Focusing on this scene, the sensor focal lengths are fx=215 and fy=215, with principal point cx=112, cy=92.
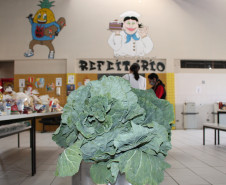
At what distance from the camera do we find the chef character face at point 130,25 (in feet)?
24.5

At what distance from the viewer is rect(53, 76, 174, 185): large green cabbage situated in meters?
0.38

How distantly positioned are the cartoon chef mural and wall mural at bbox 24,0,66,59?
182cm

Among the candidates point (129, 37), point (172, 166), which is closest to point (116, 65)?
point (129, 37)

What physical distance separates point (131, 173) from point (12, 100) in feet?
6.56

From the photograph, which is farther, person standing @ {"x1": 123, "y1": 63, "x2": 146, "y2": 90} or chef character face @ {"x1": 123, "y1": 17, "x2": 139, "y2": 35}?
chef character face @ {"x1": 123, "y1": 17, "x2": 139, "y2": 35}

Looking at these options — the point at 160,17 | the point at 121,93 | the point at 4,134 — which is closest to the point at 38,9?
the point at 160,17

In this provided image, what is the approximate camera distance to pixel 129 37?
7504mm

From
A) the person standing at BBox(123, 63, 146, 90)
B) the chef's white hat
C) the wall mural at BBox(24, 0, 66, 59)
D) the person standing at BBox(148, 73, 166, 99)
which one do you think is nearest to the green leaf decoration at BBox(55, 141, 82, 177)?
the person standing at BBox(123, 63, 146, 90)

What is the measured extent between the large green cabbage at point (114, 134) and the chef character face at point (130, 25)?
7.36m

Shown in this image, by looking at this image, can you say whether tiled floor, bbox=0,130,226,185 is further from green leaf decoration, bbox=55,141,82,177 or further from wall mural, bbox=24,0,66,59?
wall mural, bbox=24,0,66,59

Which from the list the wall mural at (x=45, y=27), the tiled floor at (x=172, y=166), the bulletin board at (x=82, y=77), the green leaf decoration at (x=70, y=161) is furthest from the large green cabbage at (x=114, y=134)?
Result: the wall mural at (x=45, y=27)

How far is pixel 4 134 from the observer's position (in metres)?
2.46

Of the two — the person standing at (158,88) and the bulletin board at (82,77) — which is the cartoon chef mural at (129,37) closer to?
the bulletin board at (82,77)

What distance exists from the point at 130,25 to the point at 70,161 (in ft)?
24.7
